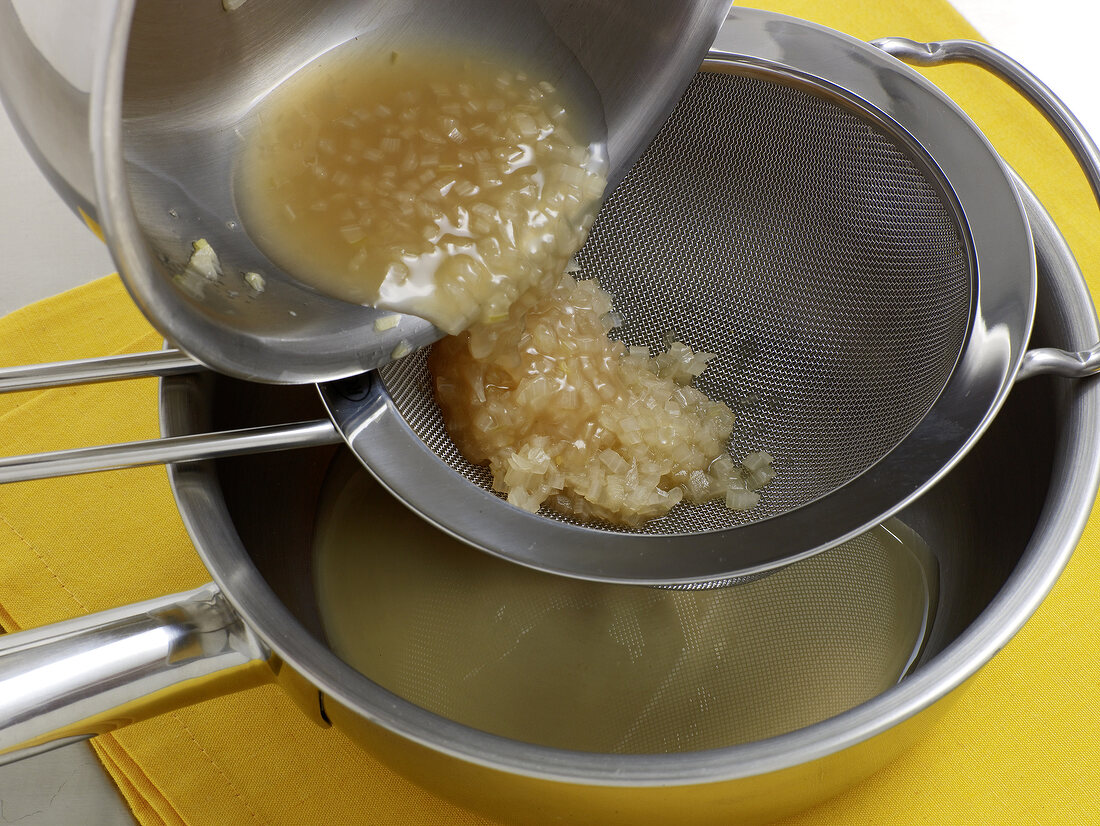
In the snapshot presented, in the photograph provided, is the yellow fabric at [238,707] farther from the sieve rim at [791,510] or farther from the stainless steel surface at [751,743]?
the sieve rim at [791,510]

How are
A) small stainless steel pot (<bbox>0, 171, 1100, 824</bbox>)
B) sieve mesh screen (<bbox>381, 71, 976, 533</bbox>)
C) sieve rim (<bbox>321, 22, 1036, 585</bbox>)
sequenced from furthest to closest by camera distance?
sieve mesh screen (<bbox>381, 71, 976, 533</bbox>), sieve rim (<bbox>321, 22, 1036, 585</bbox>), small stainless steel pot (<bbox>0, 171, 1100, 824</bbox>)

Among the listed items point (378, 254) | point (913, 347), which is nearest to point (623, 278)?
point (913, 347)

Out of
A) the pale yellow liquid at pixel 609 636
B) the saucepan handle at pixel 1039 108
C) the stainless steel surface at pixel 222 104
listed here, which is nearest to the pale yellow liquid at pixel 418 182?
the stainless steel surface at pixel 222 104

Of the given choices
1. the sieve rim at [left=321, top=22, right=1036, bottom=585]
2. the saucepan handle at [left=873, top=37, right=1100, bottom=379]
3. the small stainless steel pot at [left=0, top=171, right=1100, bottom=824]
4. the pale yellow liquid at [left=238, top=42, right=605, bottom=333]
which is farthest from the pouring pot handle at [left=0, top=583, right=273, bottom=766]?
the saucepan handle at [left=873, top=37, right=1100, bottom=379]

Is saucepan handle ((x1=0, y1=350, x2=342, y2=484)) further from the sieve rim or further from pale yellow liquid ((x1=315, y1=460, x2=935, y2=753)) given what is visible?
pale yellow liquid ((x1=315, y1=460, x2=935, y2=753))

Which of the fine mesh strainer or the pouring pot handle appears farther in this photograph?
the fine mesh strainer

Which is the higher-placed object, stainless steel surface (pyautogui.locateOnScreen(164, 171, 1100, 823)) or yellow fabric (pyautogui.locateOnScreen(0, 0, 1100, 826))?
stainless steel surface (pyautogui.locateOnScreen(164, 171, 1100, 823))

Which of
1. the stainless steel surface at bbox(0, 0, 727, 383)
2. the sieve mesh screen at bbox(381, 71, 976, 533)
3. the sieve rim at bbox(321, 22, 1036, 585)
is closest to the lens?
the stainless steel surface at bbox(0, 0, 727, 383)

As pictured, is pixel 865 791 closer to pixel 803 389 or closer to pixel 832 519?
pixel 832 519

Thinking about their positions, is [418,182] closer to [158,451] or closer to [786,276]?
[158,451]
